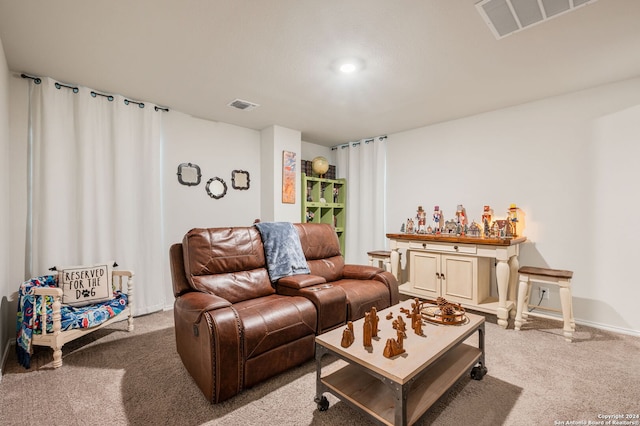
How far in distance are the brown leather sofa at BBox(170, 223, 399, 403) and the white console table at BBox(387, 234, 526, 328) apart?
77cm

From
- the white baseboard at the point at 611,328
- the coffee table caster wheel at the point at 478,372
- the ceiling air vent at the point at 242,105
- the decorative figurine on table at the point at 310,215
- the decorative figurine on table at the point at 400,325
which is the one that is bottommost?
the white baseboard at the point at 611,328

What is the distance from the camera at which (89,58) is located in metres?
2.33

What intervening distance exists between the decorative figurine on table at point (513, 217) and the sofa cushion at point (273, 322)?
2.47 meters

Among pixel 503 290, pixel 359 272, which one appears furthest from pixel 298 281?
pixel 503 290

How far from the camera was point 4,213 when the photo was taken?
2.27m

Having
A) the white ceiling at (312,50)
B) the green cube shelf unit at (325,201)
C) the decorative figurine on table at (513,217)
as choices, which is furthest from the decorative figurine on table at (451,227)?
the green cube shelf unit at (325,201)

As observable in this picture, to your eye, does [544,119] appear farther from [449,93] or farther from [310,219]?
[310,219]

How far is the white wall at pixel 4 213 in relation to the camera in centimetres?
217

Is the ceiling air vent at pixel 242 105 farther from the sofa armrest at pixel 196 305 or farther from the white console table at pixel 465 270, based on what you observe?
the white console table at pixel 465 270

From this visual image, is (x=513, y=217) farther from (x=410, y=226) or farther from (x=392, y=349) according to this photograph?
(x=392, y=349)

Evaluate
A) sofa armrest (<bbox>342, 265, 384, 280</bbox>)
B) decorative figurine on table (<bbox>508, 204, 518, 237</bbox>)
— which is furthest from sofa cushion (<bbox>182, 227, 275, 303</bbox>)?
decorative figurine on table (<bbox>508, 204, 518, 237</bbox>)

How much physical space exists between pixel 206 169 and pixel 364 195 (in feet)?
7.99

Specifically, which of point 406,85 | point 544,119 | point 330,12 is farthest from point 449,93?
point 330,12

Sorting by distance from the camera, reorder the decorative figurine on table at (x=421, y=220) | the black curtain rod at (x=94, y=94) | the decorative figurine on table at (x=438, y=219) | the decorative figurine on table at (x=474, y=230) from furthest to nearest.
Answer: the decorative figurine on table at (x=421, y=220)
the decorative figurine on table at (x=438, y=219)
the decorative figurine on table at (x=474, y=230)
the black curtain rod at (x=94, y=94)
